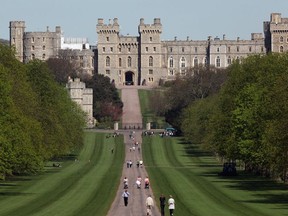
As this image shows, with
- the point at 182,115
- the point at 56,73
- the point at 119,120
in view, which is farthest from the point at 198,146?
the point at 56,73

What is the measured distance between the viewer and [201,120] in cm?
12125

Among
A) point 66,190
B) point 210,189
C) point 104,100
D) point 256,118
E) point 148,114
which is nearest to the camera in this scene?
point 66,190

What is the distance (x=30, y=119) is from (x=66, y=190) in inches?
534

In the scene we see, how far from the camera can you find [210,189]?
66812 millimetres

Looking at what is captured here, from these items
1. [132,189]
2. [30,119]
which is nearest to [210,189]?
[132,189]

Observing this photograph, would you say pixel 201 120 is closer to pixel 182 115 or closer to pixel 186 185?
pixel 182 115

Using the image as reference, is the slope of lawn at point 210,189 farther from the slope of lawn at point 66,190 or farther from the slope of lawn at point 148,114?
the slope of lawn at point 148,114

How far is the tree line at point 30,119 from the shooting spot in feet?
218

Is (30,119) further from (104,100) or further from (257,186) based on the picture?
(104,100)

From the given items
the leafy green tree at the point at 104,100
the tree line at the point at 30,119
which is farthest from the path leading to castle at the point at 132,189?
the tree line at the point at 30,119

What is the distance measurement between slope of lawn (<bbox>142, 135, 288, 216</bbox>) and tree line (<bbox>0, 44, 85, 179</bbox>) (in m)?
6.94

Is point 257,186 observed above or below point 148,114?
below

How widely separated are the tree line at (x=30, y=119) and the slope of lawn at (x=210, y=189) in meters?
6.94

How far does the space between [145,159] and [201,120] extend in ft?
42.6
